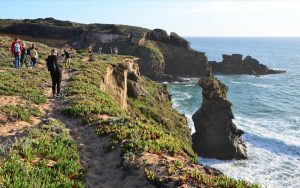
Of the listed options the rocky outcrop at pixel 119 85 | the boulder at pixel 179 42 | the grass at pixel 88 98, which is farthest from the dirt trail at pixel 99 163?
the boulder at pixel 179 42

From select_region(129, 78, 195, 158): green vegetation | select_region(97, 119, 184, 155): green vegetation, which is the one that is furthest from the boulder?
select_region(97, 119, 184, 155): green vegetation

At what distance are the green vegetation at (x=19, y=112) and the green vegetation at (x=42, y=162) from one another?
7.04 feet

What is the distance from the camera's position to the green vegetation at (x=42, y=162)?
11945mm

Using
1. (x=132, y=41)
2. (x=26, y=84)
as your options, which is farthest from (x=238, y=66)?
(x=26, y=84)

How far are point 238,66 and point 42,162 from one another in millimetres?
131941

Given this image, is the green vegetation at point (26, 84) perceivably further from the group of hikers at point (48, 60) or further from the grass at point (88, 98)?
the grass at point (88, 98)

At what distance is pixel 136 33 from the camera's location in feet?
422

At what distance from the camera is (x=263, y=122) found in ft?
231

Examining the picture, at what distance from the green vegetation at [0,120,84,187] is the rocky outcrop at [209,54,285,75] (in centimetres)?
12738

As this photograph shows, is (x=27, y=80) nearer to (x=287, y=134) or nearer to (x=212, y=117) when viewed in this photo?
(x=212, y=117)

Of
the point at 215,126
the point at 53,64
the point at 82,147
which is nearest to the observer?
the point at 82,147

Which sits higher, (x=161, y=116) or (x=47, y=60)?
(x=47, y=60)

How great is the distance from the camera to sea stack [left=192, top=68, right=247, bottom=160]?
52.3 meters

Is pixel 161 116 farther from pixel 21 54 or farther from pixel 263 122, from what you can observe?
pixel 263 122
